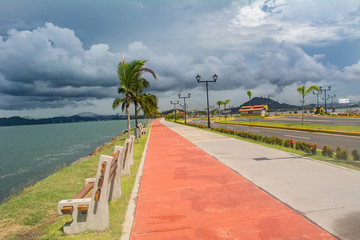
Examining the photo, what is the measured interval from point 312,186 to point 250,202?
1.76 m

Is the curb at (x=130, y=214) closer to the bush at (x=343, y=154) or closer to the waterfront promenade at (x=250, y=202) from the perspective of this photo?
the waterfront promenade at (x=250, y=202)

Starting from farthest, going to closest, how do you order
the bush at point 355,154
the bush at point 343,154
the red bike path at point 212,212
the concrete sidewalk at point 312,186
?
the bush at point 343,154 → the bush at point 355,154 → the concrete sidewalk at point 312,186 → the red bike path at point 212,212

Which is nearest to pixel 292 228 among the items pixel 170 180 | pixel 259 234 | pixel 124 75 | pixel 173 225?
pixel 259 234

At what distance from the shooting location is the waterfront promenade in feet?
11.2

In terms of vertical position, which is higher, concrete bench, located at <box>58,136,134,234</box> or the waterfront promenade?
concrete bench, located at <box>58,136,134,234</box>

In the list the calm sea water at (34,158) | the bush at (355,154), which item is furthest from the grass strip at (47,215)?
the calm sea water at (34,158)

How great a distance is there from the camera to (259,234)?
3.29 m

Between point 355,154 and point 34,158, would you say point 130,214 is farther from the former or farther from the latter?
point 34,158

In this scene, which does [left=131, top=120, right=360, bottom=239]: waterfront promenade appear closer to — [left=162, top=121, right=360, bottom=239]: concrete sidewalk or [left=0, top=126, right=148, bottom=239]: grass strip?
[left=162, top=121, right=360, bottom=239]: concrete sidewalk

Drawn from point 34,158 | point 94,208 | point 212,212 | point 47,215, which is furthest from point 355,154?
point 34,158

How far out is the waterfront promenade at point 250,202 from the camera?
3412 millimetres

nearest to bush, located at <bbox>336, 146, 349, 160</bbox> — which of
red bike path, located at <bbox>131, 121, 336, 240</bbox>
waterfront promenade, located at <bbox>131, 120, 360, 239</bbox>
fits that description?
waterfront promenade, located at <bbox>131, 120, 360, 239</bbox>

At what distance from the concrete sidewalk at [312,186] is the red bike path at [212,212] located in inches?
9.6

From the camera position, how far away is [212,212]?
4.09 metres
